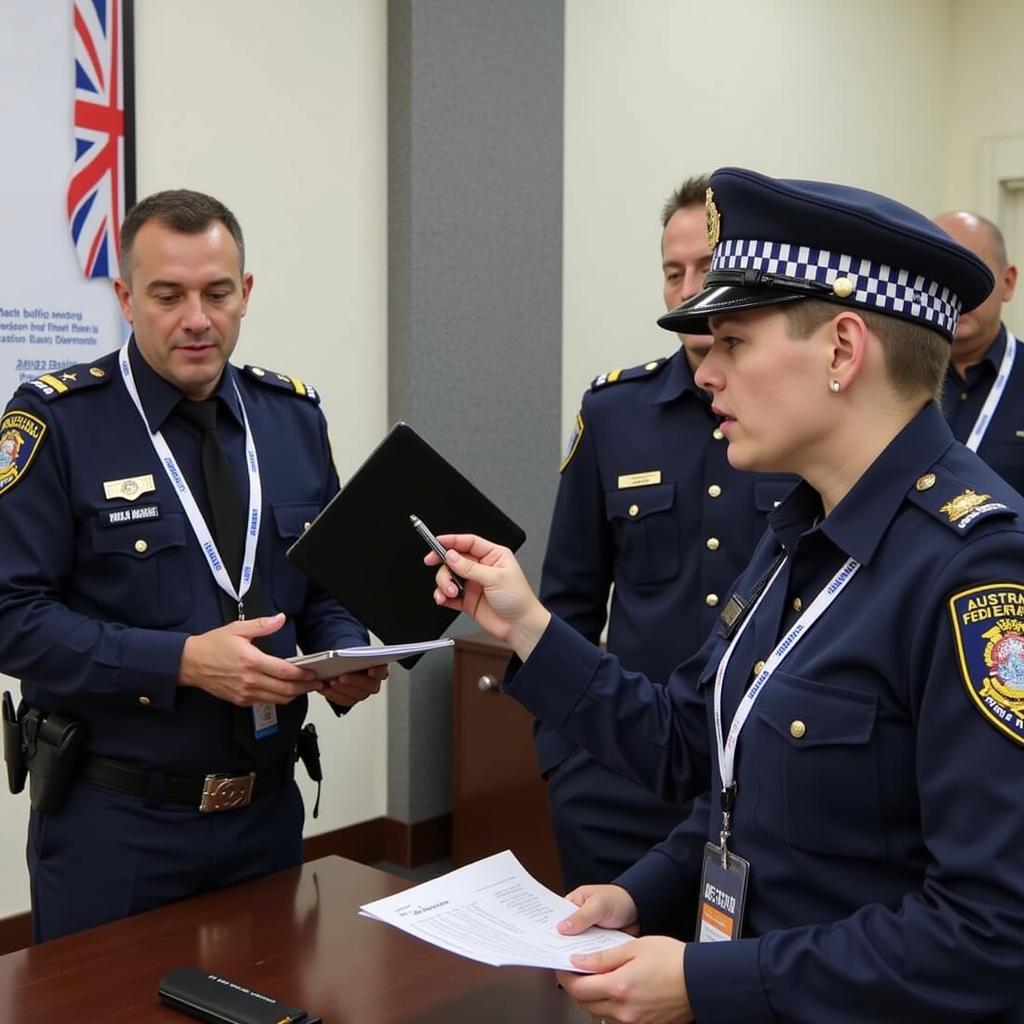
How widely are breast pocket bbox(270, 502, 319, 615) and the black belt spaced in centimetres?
33

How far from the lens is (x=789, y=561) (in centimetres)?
132

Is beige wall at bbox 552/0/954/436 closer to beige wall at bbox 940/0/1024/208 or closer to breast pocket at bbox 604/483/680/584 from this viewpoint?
beige wall at bbox 940/0/1024/208

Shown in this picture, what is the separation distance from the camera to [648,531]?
218 centimetres

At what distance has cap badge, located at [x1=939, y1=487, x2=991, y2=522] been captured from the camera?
3.79 feet

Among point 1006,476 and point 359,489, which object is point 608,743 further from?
point 1006,476

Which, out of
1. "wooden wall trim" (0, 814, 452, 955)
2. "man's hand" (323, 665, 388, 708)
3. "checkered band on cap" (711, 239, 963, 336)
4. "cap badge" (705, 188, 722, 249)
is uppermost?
"cap badge" (705, 188, 722, 249)

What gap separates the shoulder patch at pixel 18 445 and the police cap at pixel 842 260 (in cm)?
116

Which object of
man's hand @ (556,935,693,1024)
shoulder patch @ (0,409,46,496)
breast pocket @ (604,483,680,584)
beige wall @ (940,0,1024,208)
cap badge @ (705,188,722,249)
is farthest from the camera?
beige wall @ (940,0,1024,208)

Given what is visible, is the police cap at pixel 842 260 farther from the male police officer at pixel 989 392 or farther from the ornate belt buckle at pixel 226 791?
the male police officer at pixel 989 392

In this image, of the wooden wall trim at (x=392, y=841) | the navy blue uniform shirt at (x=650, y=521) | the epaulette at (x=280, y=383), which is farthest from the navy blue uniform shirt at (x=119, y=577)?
the wooden wall trim at (x=392, y=841)

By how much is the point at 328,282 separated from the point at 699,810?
8.44 ft

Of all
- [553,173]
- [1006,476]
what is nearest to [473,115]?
[553,173]

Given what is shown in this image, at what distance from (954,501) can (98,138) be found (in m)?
2.60

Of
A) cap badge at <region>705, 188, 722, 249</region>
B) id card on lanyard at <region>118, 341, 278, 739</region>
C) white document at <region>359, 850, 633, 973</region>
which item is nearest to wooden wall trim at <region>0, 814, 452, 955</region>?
id card on lanyard at <region>118, 341, 278, 739</region>
